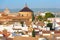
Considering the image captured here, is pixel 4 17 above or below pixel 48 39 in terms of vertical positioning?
below

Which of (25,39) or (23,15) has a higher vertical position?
(25,39)

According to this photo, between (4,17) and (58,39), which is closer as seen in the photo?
(58,39)

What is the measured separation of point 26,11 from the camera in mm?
29703

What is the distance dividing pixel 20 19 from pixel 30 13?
195 cm

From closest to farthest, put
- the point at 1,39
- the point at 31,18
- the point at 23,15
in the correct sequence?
the point at 1,39, the point at 31,18, the point at 23,15

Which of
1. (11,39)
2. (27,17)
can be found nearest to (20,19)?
(27,17)

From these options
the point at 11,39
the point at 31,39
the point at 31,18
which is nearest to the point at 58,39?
the point at 31,39

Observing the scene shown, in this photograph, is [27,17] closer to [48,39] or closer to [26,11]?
[26,11]

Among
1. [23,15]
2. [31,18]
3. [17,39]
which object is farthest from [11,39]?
[23,15]

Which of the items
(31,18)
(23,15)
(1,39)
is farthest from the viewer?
(23,15)

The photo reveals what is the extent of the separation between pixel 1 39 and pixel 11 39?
2.33 ft

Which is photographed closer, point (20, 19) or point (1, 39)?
point (1, 39)

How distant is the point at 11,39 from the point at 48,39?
153cm

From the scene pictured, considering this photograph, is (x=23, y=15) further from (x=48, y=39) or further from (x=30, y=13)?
(x=48, y=39)
